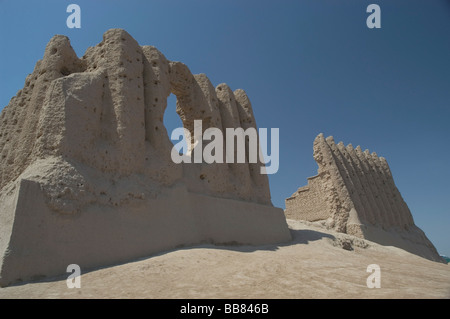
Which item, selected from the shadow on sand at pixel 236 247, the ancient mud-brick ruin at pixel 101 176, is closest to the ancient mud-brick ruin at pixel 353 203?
the shadow on sand at pixel 236 247

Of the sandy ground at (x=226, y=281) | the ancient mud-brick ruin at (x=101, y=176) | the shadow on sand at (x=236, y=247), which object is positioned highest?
the ancient mud-brick ruin at (x=101, y=176)

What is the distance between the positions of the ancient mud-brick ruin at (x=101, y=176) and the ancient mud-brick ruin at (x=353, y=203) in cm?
698

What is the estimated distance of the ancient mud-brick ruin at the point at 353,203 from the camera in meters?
14.0

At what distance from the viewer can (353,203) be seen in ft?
46.1

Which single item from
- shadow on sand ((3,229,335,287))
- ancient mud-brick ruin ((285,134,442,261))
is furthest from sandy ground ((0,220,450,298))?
ancient mud-brick ruin ((285,134,442,261))

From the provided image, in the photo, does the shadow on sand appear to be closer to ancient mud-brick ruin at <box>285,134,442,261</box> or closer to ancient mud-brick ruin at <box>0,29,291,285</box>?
ancient mud-brick ruin at <box>0,29,291,285</box>

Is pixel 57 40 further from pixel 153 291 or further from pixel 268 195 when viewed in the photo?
pixel 268 195

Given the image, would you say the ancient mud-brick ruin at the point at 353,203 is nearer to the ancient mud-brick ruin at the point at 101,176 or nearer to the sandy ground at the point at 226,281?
the ancient mud-brick ruin at the point at 101,176

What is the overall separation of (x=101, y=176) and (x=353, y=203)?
12581mm

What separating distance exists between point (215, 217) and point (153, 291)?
3658 mm

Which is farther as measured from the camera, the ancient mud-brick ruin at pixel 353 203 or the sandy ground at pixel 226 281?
the ancient mud-brick ruin at pixel 353 203

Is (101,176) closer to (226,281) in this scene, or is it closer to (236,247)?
(226,281)

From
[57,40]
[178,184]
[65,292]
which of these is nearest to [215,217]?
[178,184]

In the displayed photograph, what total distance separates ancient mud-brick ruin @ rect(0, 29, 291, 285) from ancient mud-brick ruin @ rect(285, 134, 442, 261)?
698 centimetres
